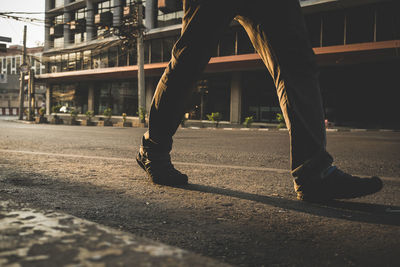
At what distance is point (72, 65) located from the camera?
1329 inches

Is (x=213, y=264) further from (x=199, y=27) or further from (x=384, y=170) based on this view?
(x=384, y=170)

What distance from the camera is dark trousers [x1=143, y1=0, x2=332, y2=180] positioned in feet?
5.91

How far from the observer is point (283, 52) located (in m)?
1.87

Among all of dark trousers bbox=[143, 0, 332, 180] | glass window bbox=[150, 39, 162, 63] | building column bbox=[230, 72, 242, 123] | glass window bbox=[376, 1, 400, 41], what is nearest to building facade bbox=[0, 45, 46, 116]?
glass window bbox=[150, 39, 162, 63]

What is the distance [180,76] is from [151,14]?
85.6 feet

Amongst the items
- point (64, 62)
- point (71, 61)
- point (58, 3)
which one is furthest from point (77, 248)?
point (58, 3)

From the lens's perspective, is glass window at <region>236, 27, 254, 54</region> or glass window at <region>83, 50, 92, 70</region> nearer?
glass window at <region>236, 27, 254, 54</region>

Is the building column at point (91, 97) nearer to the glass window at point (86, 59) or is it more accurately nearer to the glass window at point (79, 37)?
the glass window at point (86, 59)

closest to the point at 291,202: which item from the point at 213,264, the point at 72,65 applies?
the point at 213,264

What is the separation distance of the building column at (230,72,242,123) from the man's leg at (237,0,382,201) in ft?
68.5

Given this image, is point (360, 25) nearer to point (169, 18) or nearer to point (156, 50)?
point (169, 18)

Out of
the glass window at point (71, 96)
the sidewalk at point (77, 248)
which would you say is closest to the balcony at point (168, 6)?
the glass window at point (71, 96)

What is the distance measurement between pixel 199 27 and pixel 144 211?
1.03 meters

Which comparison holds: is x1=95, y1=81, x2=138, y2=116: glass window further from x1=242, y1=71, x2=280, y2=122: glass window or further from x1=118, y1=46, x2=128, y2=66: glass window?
x1=242, y1=71, x2=280, y2=122: glass window
